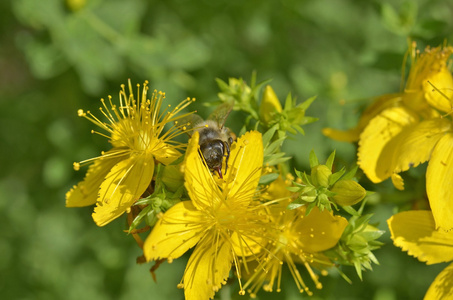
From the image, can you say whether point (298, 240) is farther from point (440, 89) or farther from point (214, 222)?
point (440, 89)

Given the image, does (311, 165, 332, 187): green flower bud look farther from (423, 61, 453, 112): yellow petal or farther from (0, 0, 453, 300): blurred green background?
(0, 0, 453, 300): blurred green background

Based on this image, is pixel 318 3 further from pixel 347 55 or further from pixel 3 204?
pixel 3 204

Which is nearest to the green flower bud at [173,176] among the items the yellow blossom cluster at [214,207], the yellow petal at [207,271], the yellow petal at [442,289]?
the yellow blossom cluster at [214,207]

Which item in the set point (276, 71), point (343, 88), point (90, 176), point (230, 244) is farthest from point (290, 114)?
point (276, 71)

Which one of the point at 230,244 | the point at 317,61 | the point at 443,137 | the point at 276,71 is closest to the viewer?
the point at 230,244

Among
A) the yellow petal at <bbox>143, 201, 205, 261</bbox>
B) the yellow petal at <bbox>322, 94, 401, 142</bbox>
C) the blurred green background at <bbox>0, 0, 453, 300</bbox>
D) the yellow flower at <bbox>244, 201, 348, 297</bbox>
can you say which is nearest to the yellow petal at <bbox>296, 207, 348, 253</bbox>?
the yellow flower at <bbox>244, 201, 348, 297</bbox>
